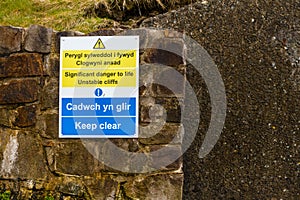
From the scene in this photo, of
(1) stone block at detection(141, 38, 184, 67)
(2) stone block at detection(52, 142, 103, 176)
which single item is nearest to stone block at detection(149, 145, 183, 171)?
(2) stone block at detection(52, 142, 103, 176)

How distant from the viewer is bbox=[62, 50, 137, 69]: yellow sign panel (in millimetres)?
4023

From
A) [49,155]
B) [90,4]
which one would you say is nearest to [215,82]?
[49,155]

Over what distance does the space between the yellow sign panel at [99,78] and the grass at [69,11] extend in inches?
34.6

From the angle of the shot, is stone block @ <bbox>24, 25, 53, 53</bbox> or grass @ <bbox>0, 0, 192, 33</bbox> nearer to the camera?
stone block @ <bbox>24, 25, 53, 53</bbox>

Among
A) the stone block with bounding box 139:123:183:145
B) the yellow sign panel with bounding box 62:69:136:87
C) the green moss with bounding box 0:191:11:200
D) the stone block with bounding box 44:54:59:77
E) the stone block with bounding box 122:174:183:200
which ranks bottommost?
the green moss with bounding box 0:191:11:200

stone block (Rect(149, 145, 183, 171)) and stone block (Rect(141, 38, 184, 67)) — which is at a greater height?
stone block (Rect(141, 38, 184, 67))

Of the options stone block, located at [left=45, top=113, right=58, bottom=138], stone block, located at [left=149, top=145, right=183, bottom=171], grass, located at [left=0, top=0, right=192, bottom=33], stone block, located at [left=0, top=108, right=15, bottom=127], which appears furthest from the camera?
grass, located at [left=0, top=0, right=192, bottom=33]

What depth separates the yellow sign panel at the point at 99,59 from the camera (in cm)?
402

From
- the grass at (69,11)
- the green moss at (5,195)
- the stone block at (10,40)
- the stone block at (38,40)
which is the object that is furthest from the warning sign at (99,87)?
the grass at (69,11)

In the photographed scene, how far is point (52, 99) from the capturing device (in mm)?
4082

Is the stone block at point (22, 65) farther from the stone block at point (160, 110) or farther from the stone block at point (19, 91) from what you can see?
the stone block at point (160, 110)

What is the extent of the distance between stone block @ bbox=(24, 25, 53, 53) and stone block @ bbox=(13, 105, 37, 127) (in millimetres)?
395

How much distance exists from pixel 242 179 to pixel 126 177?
2.55 ft

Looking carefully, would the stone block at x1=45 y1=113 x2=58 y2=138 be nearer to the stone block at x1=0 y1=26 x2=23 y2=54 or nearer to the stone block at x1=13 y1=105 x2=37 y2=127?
the stone block at x1=13 y1=105 x2=37 y2=127
